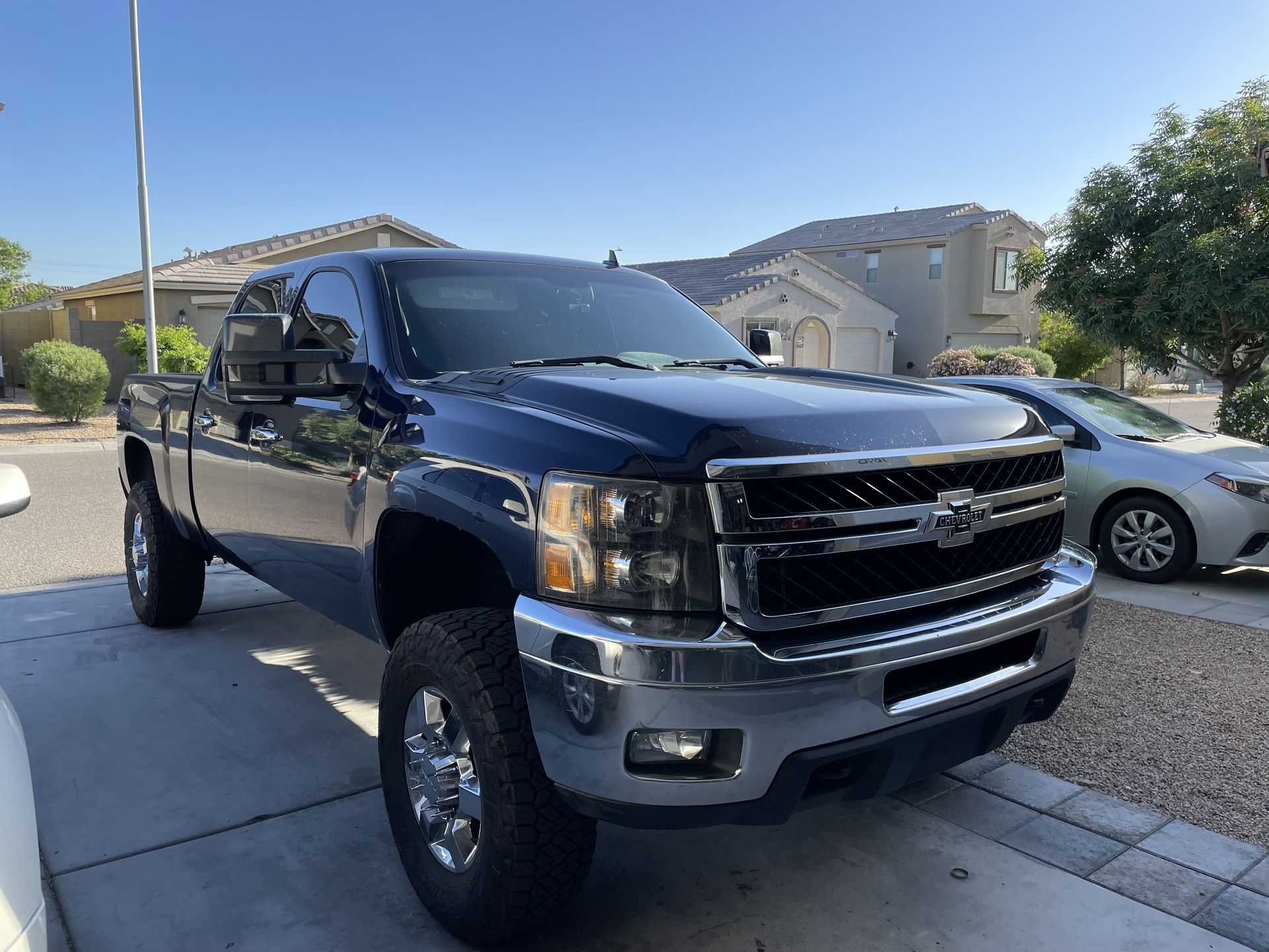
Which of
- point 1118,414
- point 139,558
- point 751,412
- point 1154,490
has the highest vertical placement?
point 751,412

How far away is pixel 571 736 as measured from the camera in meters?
2.32

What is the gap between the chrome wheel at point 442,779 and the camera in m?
2.69

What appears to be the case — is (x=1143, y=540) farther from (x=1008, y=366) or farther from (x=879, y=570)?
(x=1008, y=366)

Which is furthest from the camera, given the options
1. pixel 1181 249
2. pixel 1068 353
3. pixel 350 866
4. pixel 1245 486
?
pixel 1068 353

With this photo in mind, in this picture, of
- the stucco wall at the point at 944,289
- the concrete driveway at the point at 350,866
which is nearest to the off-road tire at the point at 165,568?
the concrete driveway at the point at 350,866

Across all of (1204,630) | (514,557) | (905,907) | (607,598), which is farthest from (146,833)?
(1204,630)

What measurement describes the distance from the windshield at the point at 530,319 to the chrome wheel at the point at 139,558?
9.71ft

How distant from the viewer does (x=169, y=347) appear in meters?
20.5

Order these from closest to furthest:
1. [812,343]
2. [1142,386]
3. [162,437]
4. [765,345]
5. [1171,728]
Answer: [1171,728] < [765,345] < [162,437] < [812,343] < [1142,386]

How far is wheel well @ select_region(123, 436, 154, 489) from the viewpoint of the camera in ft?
19.2

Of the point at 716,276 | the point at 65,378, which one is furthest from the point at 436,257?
the point at 716,276

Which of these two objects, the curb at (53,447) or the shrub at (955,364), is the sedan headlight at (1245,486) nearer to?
the curb at (53,447)

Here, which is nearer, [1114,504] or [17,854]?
[17,854]

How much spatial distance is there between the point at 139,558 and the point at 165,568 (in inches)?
19.3
